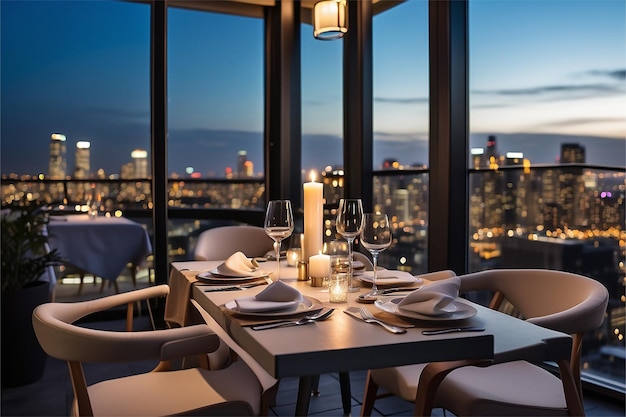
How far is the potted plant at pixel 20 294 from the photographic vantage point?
9.41ft

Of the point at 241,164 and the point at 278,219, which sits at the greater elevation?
the point at 241,164

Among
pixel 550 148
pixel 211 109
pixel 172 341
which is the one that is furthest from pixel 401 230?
pixel 172 341

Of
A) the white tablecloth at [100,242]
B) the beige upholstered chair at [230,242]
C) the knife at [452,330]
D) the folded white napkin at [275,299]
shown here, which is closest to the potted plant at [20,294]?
the beige upholstered chair at [230,242]

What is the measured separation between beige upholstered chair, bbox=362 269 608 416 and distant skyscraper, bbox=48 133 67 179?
3257 millimetres

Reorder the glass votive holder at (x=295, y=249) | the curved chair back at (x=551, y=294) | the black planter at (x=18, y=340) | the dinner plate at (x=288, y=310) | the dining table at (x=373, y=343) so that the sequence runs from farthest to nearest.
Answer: the black planter at (x=18, y=340) < the glass votive holder at (x=295, y=249) < the curved chair back at (x=551, y=294) < the dinner plate at (x=288, y=310) < the dining table at (x=373, y=343)

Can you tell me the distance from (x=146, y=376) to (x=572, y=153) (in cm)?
219

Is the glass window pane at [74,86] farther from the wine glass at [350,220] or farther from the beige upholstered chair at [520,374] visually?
the beige upholstered chair at [520,374]

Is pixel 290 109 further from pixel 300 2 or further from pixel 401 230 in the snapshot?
pixel 401 230

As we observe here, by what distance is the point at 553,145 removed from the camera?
9.25 feet

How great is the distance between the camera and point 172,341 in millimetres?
1385

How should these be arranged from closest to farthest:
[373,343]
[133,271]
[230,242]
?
[373,343] < [230,242] < [133,271]

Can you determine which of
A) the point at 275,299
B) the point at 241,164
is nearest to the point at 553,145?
the point at 275,299

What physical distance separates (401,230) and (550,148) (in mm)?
1189

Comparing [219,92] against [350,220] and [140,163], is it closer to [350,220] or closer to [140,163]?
[140,163]
